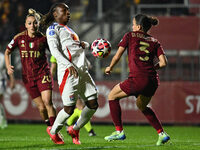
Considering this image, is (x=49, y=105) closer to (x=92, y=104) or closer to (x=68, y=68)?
(x=92, y=104)

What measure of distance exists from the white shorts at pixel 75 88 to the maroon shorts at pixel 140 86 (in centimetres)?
52

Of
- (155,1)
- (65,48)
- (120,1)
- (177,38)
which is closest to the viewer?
(65,48)

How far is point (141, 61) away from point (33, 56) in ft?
7.87

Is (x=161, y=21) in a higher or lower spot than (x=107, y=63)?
higher

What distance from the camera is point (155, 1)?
19.1m

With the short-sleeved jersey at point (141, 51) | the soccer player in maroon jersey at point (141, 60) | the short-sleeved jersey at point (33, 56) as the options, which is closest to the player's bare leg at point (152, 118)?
the soccer player in maroon jersey at point (141, 60)

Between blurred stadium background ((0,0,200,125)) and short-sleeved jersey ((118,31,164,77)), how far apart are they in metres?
7.15

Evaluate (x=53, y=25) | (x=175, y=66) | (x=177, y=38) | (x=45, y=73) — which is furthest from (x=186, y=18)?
(x=53, y=25)

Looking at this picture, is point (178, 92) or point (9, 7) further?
point (9, 7)

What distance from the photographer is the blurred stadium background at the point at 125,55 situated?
15.4 m

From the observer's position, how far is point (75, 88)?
7996 mm

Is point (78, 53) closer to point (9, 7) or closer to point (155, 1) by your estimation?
point (155, 1)

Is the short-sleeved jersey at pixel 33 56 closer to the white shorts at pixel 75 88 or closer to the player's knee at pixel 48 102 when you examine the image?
the player's knee at pixel 48 102

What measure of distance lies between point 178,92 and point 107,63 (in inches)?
91.0
